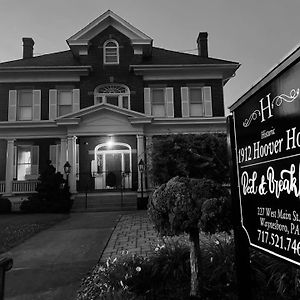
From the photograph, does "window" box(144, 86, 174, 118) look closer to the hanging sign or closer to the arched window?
the arched window

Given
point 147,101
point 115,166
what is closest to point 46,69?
point 147,101

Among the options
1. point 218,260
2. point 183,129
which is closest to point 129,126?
A: point 183,129

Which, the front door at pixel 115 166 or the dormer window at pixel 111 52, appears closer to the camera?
the front door at pixel 115 166

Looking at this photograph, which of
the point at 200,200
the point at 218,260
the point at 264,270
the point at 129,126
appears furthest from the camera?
the point at 129,126

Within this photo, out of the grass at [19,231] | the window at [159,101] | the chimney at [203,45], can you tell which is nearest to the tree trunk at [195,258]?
the grass at [19,231]

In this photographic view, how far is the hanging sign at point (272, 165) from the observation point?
2041 mm

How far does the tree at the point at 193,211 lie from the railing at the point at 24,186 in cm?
1622

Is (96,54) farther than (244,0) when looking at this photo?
Yes

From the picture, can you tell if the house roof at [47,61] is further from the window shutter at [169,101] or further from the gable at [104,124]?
the window shutter at [169,101]

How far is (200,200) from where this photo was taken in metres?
3.94

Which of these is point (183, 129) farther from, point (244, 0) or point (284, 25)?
point (244, 0)

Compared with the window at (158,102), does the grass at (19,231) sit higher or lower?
lower

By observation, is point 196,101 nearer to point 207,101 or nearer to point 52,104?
point 207,101

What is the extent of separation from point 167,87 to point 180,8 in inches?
344
